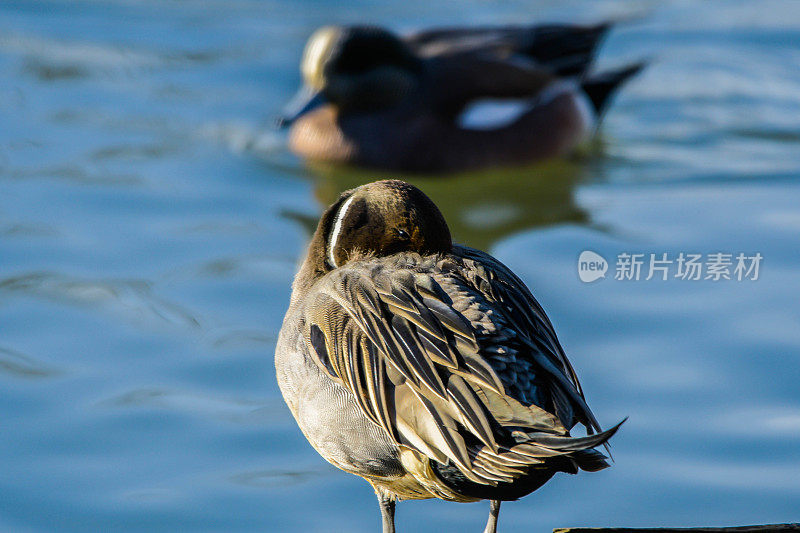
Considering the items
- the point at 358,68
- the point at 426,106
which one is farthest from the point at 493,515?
the point at 358,68

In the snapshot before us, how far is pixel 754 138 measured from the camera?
8.72 metres

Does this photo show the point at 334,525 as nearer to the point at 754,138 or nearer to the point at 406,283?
the point at 406,283

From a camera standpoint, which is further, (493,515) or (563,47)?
(563,47)

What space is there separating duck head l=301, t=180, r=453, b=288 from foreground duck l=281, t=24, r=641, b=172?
4.01 m

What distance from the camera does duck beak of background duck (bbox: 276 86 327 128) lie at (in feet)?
27.8

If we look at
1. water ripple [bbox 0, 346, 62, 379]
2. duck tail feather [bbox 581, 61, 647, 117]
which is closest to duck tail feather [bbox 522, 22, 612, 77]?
duck tail feather [bbox 581, 61, 647, 117]

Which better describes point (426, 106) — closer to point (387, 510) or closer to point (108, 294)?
point (108, 294)

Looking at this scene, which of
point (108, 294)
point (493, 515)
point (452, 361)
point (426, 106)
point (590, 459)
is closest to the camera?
point (590, 459)

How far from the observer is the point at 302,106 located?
8.55 metres

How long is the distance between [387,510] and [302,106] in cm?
484

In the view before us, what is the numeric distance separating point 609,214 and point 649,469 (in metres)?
2.91

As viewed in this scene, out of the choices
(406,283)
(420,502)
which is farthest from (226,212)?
→ (406,283)

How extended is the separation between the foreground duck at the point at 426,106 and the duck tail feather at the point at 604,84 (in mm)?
258

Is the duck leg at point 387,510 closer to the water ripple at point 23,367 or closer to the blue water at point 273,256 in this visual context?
the blue water at point 273,256
